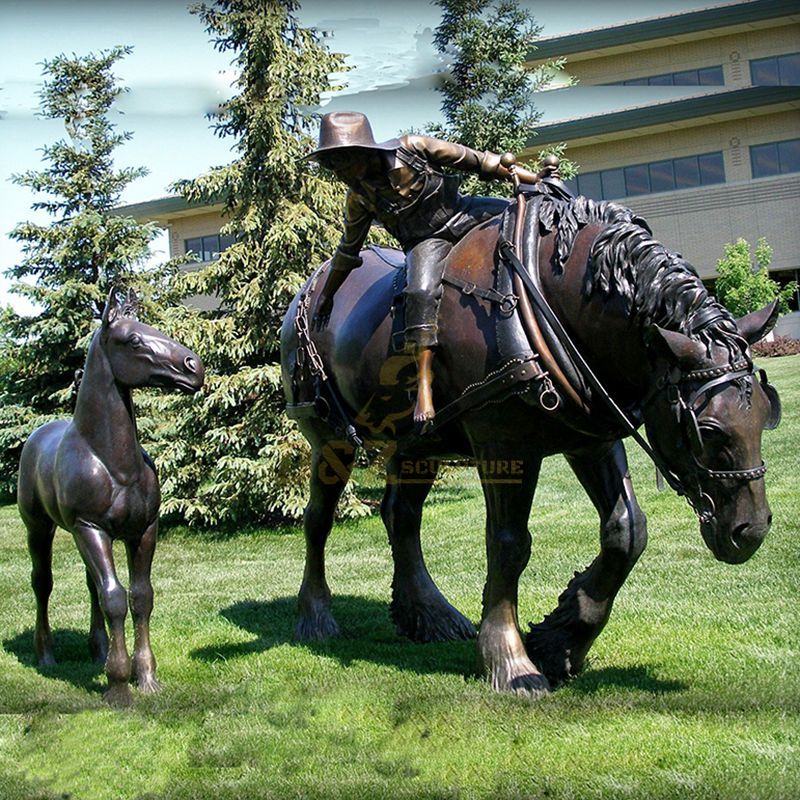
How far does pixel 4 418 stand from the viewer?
60.5 feet

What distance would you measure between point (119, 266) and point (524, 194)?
15.1 m

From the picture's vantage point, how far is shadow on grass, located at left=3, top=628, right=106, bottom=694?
20.2 ft

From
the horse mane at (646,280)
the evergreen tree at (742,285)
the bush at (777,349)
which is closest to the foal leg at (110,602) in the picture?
the horse mane at (646,280)

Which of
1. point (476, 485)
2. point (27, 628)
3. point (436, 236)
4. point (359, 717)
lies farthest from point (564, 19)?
point (476, 485)

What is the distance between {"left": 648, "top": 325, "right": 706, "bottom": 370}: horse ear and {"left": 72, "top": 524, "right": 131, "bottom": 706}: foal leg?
11.1 ft

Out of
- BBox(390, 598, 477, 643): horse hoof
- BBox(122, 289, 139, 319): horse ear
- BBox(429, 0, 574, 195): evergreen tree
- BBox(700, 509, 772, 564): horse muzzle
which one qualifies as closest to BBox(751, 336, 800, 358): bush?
BBox(429, 0, 574, 195): evergreen tree

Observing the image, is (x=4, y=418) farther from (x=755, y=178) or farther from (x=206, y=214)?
(x=755, y=178)

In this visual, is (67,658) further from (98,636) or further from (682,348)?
(682,348)

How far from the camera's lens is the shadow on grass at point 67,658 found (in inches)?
242

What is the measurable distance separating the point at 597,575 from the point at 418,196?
85.8 inches

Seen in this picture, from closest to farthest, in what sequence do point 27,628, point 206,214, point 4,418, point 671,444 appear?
point 671,444 < point 27,628 < point 4,418 < point 206,214

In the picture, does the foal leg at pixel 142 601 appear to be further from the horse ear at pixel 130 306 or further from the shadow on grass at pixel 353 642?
the horse ear at pixel 130 306

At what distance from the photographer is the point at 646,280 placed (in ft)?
14.1

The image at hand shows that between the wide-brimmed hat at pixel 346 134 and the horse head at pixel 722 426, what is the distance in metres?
1.86
